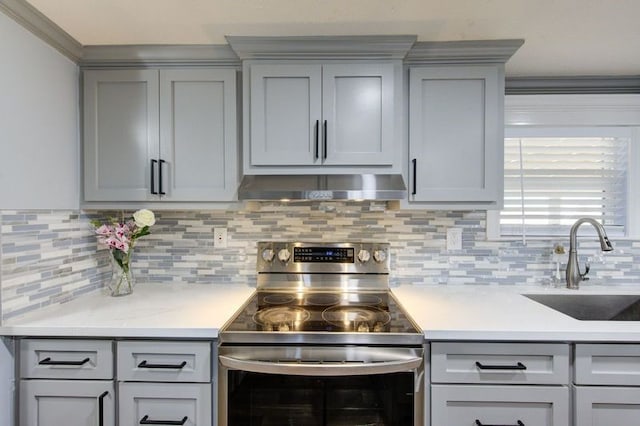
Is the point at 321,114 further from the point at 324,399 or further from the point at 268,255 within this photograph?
the point at 324,399

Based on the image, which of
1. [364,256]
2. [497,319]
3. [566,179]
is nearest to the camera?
[497,319]

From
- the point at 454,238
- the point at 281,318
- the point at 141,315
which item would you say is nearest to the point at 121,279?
the point at 141,315

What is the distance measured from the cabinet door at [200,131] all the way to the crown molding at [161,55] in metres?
0.05

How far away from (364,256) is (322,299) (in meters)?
0.34

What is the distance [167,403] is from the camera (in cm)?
133

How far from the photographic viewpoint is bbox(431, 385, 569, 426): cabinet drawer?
1.30m

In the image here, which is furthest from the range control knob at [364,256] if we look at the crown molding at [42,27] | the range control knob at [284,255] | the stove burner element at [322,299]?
the crown molding at [42,27]

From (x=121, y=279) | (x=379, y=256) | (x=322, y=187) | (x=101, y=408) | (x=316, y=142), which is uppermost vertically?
(x=316, y=142)

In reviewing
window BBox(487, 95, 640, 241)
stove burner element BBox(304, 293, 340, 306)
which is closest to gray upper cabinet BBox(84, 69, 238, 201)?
stove burner element BBox(304, 293, 340, 306)

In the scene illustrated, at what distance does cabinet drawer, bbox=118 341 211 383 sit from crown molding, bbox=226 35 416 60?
131cm

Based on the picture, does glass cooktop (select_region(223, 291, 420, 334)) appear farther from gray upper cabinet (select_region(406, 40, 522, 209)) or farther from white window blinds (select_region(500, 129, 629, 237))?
white window blinds (select_region(500, 129, 629, 237))

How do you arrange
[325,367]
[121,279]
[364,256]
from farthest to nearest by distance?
[364,256] → [121,279] → [325,367]

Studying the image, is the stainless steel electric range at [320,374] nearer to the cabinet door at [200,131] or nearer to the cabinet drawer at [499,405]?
the cabinet drawer at [499,405]

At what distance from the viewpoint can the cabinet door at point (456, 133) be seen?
66.0 inches
